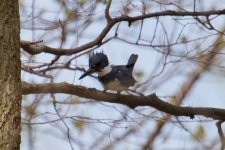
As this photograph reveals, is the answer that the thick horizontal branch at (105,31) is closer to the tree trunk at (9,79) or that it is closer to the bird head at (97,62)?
the bird head at (97,62)

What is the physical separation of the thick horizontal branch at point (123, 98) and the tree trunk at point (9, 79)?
503 mm

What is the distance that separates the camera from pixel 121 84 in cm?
314

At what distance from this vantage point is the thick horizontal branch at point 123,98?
8.10 ft

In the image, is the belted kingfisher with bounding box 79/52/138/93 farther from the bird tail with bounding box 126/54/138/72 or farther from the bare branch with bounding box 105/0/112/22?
the bare branch with bounding box 105/0/112/22

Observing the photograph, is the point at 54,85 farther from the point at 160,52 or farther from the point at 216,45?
the point at 216,45

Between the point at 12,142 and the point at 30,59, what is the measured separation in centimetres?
130

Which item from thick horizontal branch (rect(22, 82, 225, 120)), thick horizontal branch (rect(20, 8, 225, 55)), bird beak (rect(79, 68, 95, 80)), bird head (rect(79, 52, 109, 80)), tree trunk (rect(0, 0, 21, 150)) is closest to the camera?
tree trunk (rect(0, 0, 21, 150))

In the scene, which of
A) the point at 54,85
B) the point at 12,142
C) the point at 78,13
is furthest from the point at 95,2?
the point at 12,142

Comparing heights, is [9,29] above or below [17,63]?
above

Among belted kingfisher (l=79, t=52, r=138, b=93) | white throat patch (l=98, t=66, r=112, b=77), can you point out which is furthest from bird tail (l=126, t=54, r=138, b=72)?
white throat patch (l=98, t=66, r=112, b=77)

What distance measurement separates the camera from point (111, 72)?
322 cm

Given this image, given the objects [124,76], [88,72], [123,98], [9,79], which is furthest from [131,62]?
[9,79]

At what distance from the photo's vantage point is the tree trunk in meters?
1.87

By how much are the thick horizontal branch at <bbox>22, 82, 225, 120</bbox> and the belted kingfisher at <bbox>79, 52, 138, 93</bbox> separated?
42cm
